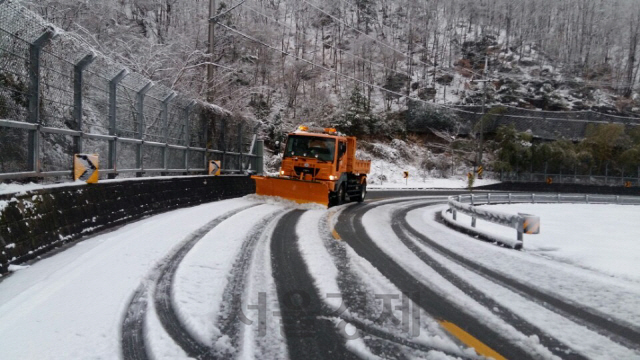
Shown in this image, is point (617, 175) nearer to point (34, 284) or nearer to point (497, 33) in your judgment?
point (497, 33)

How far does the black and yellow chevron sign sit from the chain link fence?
0.20m

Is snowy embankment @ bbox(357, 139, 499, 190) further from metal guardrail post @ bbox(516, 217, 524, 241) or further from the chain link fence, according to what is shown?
metal guardrail post @ bbox(516, 217, 524, 241)

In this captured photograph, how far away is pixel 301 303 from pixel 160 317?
1.45m

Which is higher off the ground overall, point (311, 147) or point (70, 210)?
point (311, 147)

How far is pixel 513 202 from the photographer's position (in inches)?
1016

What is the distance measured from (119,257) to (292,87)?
51.4 m

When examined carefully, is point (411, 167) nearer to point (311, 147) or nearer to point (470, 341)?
point (311, 147)

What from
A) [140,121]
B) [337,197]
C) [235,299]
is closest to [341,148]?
[337,197]

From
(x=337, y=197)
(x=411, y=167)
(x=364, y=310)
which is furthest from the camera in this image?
(x=411, y=167)

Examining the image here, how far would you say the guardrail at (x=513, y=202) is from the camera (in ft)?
30.8

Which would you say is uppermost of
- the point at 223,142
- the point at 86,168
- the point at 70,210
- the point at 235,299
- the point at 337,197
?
the point at 223,142

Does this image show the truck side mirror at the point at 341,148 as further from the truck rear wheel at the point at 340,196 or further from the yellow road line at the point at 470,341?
the yellow road line at the point at 470,341

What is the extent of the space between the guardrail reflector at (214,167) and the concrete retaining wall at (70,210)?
9.93 ft

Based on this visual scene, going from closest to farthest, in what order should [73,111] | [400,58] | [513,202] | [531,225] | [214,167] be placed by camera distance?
[73,111] → [531,225] → [214,167] → [513,202] → [400,58]
